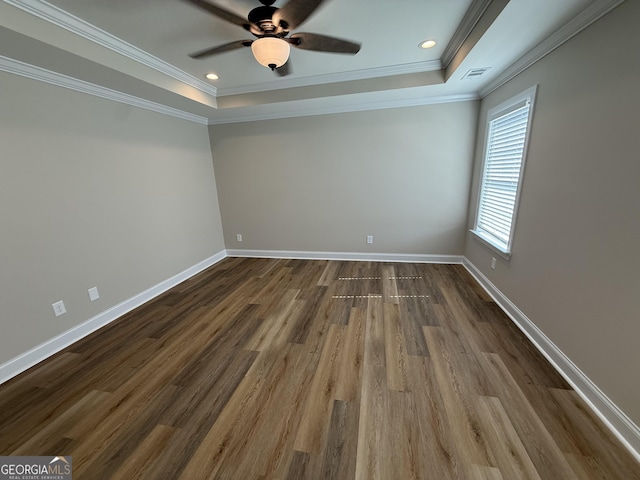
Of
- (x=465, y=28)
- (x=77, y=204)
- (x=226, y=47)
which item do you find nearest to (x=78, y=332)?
(x=77, y=204)

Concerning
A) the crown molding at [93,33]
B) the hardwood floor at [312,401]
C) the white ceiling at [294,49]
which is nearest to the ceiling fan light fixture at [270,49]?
the white ceiling at [294,49]

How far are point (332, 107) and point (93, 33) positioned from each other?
8.50 feet

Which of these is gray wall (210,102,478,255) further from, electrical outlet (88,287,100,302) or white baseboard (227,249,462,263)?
electrical outlet (88,287,100,302)

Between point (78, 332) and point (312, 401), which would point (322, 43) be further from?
point (78, 332)

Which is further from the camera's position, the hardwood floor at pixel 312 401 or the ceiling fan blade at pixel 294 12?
the ceiling fan blade at pixel 294 12

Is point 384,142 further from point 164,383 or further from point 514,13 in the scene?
point 164,383

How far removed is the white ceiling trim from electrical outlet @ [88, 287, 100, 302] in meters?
2.83

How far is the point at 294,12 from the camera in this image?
1567mm

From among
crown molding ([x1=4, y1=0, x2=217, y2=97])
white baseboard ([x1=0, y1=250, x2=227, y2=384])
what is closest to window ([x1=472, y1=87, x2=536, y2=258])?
crown molding ([x1=4, y1=0, x2=217, y2=97])

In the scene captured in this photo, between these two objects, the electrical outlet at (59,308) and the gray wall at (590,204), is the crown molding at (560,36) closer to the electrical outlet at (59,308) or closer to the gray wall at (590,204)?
the gray wall at (590,204)

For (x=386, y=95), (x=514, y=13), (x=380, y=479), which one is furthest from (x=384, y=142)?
(x=380, y=479)

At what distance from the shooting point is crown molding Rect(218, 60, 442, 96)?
2.75 meters

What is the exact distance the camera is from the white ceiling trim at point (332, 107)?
329cm

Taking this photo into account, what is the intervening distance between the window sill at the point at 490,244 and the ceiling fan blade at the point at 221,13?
9.91 feet
